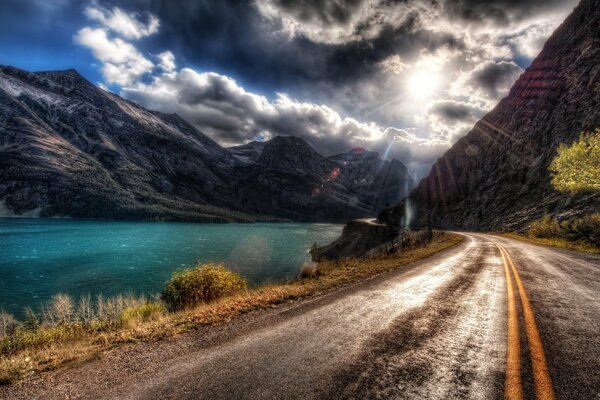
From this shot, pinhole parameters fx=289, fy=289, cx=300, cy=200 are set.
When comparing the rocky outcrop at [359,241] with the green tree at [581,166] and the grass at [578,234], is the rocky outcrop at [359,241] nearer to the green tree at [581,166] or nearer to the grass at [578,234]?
the grass at [578,234]

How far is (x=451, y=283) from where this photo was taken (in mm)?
9945

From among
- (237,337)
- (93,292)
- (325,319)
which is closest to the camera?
(237,337)

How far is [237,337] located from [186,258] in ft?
166

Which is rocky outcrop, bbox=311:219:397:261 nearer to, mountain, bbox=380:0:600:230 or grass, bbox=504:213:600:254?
mountain, bbox=380:0:600:230

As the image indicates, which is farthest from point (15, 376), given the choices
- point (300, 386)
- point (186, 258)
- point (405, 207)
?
point (405, 207)

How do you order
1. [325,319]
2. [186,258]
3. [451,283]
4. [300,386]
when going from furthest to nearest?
[186,258] → [451,283] → [325,319] → [300,386]

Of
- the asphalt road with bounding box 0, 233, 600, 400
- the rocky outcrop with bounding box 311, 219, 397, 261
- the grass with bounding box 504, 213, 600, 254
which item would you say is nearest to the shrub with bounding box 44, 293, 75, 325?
the asphalt road with bounding box 0, 233, 600, 400

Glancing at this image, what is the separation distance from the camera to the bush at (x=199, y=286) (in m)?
11.6

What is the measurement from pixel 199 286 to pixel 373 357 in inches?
368

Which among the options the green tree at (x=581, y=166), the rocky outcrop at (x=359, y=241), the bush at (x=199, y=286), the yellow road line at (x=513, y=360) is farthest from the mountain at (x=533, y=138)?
the bush at (x=199, y=286)

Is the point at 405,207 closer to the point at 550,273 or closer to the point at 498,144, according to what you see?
the point at 498,144

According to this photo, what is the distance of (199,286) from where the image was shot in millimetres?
12055

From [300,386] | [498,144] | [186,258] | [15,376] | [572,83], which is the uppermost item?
[572,83]

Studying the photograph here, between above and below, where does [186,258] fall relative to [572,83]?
below
